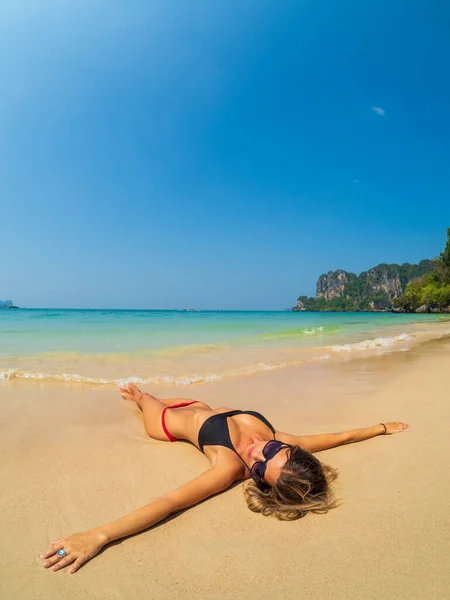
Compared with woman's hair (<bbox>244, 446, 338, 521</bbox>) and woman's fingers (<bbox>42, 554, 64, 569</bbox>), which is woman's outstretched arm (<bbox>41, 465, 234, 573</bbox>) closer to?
woman's fingers (<bbox>42, 554, 64, 569</bbox>)

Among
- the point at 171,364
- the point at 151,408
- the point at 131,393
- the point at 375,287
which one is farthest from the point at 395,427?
the point at 375,287

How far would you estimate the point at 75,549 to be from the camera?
79.9 inches

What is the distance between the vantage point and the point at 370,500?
2617mm

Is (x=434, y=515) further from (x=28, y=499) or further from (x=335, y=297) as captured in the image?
(x=335, y=297)

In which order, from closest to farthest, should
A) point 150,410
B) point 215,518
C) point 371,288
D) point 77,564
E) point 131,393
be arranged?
point 77,564 → point 215,518 → point 150,410 → point 131,393 → point 371,288

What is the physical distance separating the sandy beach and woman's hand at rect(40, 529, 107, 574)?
0.05 metres

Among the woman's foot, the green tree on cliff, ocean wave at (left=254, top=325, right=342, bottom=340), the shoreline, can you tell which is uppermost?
the green tree on cliff

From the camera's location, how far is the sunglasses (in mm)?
2756

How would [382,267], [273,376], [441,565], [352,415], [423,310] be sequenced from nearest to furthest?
1. [441,565]
2. [352,415]
3. [273,376]
4. [423,310]
5. [382,267]

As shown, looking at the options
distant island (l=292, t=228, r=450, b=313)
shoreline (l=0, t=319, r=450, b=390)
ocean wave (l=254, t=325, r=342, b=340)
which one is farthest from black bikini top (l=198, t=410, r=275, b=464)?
distant island (l=292, t=228, r=450, b=313)

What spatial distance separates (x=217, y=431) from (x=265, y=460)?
68 cm

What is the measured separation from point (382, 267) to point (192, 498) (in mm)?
192377

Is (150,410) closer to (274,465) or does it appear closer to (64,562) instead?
(274,465)

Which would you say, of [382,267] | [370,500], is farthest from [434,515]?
[382,267]
